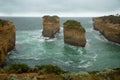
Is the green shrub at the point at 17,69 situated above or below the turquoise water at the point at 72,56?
above

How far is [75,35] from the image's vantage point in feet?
225

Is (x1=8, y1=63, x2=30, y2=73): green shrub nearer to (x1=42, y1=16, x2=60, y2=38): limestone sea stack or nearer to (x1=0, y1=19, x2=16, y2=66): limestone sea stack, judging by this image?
(x1=0, y1=19, x2=16, y2=66): limestone sea stack

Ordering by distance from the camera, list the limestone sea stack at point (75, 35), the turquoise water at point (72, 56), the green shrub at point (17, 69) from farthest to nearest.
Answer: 1. the limestone sea stack at point (75, 35)
2. the turquoise water at point (72, 56)
3. the green shrub at point (17, 69)

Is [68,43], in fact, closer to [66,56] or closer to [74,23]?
[74,23]

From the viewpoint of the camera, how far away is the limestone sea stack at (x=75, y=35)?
68438 mm

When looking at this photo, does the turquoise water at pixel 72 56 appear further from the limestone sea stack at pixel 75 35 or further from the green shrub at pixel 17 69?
the green shrub at pixel 17 69

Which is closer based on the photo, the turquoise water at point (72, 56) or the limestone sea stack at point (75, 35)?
the turquoise water at point (72, 56)

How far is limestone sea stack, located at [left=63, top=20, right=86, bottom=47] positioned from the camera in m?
68.4

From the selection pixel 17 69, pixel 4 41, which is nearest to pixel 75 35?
pixel 4 41

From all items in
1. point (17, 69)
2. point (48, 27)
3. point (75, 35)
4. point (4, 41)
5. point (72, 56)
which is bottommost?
point (72, 56)

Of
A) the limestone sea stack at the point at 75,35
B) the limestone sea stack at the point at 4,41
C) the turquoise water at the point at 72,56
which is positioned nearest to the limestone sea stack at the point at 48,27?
the limestone sea stack at the point at 75,35

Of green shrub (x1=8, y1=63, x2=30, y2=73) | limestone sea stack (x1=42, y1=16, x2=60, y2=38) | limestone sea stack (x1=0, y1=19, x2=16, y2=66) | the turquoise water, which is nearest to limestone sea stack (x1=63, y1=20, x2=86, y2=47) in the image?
the turquoise water

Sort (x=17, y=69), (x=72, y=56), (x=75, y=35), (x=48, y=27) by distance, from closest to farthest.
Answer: (x=17, y=69), (x=72, y=56), (x=75, y=35), (x=48, y=27)

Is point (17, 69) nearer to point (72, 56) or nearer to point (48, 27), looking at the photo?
point (72, 56)
